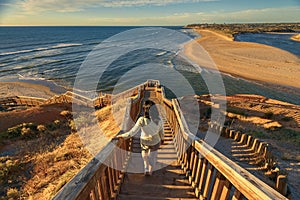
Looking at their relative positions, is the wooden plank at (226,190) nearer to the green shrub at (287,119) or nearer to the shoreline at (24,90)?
the green shrub at (287,119)

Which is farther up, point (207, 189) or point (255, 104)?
point (207, 189)

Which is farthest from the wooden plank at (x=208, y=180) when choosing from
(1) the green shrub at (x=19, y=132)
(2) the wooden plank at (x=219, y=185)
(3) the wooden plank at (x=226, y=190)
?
(1) the green shrub at (x=19, y=132)

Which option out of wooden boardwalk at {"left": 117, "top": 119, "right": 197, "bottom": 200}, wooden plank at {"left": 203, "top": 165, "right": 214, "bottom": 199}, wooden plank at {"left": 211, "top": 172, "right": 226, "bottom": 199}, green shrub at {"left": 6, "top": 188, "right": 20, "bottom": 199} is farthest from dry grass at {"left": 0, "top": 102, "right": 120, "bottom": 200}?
wooden plank at {"left": 211, "top": 172, "right": 226, "bottom": 199}

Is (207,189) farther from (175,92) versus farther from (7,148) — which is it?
(175,92)

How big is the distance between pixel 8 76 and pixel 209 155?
38516 millimetres

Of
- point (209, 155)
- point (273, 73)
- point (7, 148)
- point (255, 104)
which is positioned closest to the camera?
point (209, 155)

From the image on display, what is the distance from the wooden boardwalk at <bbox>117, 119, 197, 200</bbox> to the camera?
3.86 m

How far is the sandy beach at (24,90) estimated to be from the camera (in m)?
25.5

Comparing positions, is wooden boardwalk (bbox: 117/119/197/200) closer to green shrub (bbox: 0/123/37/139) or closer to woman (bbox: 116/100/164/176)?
woman (bbox: 116/100/164/176)

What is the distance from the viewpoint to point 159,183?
4.26 m

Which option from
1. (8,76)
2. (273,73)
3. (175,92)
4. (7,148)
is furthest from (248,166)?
(8,76)

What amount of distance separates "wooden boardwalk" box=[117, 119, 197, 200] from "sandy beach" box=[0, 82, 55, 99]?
2343 cm

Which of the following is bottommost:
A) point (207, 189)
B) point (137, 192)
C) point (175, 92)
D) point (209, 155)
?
point (175, 92)

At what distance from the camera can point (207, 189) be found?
11.1ft
